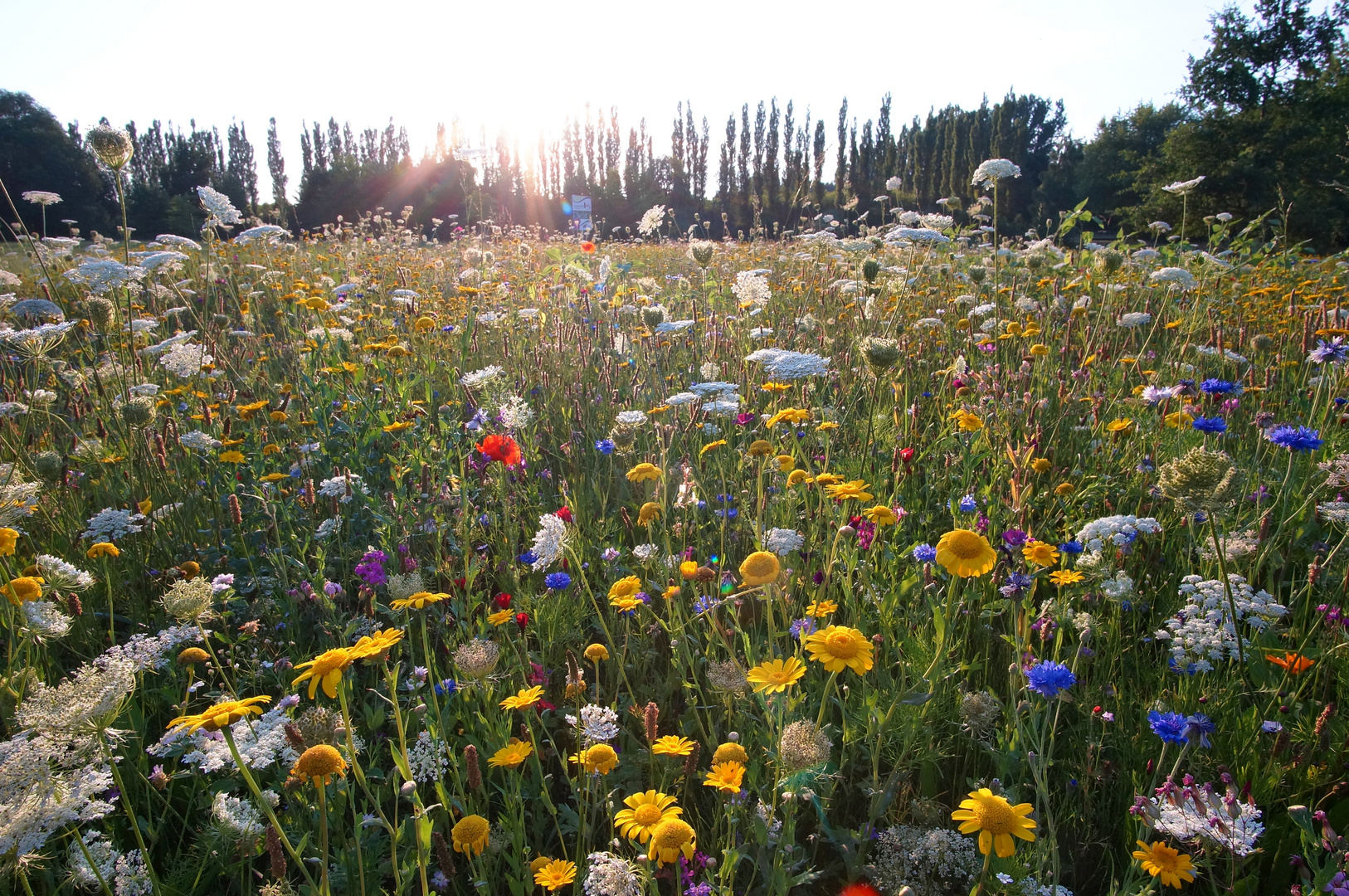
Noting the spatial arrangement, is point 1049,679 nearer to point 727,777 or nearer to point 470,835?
point 727,777

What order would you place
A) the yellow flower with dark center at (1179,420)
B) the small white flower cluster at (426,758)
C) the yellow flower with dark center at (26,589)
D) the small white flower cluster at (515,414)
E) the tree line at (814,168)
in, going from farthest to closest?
1. the tree line at (814,168)
2. the yellow flower with dark center at (1179,420)
3. the small white flower cluster at (515,414)
4. the yellow flower with dark center at (26,589)
5. the small white flower cluster at (426,758)

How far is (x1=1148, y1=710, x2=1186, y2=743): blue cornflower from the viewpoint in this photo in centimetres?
123

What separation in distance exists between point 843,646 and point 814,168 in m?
25.3

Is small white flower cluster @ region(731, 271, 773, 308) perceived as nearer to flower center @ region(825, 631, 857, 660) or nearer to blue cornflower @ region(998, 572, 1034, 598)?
blue cornflower @ region(998, 572, 1034, 598)

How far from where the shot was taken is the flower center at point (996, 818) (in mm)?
1028

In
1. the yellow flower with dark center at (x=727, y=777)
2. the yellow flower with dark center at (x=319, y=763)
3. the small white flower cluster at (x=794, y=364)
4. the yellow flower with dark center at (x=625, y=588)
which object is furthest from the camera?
the small white flower cluster at (x=794, y=364)

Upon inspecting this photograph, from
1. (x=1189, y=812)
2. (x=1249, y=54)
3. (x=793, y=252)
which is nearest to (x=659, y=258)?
(x=793, y=252)

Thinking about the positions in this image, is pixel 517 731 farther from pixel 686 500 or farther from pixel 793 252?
pixel 793 252

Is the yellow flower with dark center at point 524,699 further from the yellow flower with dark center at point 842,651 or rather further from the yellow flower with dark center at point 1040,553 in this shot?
the yellow flower with dark center at point 1040,553

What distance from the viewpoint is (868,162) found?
110ft

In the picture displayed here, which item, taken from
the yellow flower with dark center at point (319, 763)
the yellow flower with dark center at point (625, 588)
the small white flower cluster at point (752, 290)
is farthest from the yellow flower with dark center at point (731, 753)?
the small white flower cluster at point (752, 290)

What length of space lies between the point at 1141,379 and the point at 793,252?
489cm

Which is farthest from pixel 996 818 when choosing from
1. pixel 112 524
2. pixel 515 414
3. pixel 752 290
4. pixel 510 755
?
pixel 752 290

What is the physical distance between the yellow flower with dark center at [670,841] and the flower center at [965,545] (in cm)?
71
